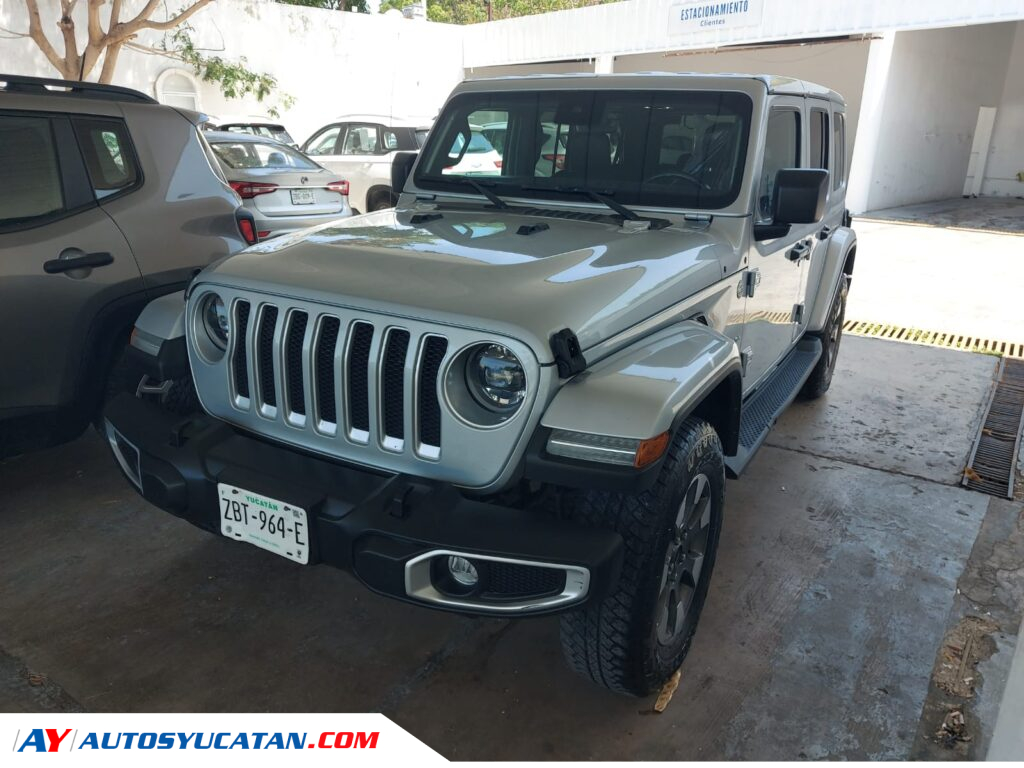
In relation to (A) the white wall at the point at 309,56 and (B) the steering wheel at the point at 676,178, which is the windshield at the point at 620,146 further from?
(A) the white wall at the point at 309,56

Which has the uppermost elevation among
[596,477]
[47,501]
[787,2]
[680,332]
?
[787,2]

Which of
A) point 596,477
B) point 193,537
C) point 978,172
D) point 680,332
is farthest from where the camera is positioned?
point 978,172

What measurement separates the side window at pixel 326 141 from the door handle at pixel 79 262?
8629mm

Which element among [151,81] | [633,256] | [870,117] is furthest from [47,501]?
[870,117]

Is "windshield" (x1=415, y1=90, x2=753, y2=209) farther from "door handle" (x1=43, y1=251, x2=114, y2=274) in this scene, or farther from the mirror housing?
"door handle" (x1=43, y1=251, x2=114, y2=274)

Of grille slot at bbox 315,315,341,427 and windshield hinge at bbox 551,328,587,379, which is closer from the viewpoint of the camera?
windshield hinge at bbox 551,328,587,379

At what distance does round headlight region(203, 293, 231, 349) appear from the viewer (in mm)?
2605

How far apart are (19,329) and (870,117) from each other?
1609cm

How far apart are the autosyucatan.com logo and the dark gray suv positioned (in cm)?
149

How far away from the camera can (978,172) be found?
20.9 m

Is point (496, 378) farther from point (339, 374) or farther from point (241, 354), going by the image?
point (241, 354)

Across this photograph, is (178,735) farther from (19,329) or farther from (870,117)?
(870,117)

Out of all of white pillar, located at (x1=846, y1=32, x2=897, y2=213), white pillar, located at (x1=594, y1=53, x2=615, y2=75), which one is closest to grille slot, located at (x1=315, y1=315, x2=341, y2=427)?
white pillar, located at (x1=846, y1=32, x2=897, y2=213)

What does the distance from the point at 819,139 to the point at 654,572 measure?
285cm
